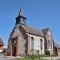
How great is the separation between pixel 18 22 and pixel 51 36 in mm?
15254

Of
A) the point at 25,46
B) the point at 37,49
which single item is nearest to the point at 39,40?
the point at 37,49

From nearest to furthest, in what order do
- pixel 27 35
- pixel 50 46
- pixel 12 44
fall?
pixel 27 35
pixel 12 44
pixel 50 46

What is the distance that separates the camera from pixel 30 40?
4825 centimetres

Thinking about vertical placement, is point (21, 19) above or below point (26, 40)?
above

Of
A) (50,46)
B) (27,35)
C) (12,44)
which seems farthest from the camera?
(50,46)

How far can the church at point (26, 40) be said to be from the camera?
47719mm

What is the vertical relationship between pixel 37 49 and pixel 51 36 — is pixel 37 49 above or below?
below

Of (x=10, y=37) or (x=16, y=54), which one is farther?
(x=10, y=37)

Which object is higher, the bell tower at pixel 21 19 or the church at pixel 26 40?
the bell tower at pixel 21 19

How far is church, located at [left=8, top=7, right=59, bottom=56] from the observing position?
157 ft

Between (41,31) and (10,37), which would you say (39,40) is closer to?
(41,31)

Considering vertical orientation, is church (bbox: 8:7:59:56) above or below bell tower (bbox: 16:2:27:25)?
below

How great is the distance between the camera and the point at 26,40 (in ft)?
157

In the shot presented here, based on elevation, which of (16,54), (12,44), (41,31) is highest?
(41,31)
